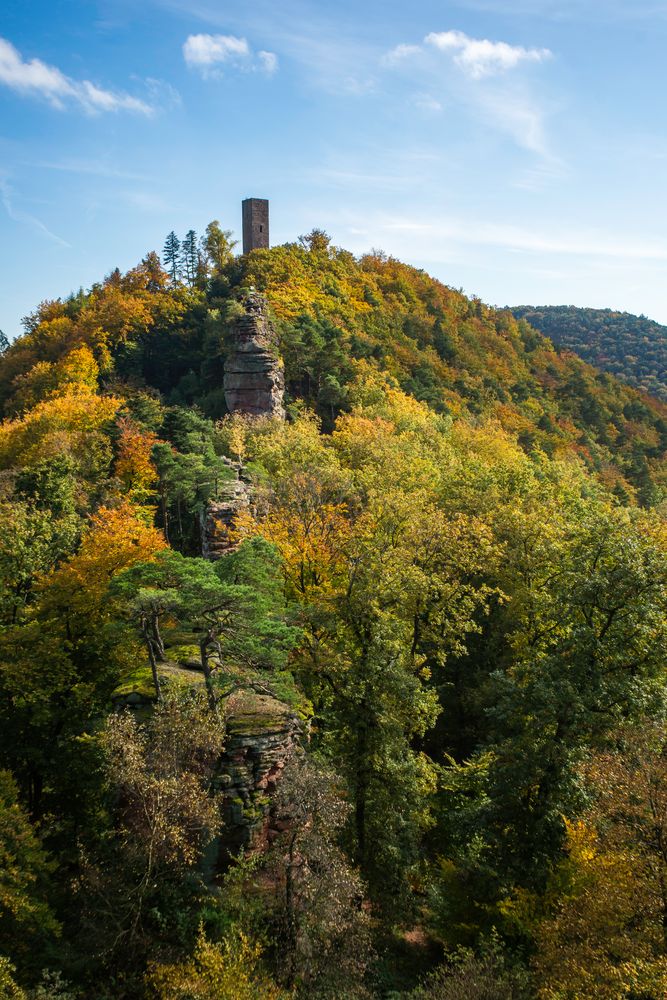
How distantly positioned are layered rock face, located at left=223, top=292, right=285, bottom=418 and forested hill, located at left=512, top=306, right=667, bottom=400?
77.3 metres

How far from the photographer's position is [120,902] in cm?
1523

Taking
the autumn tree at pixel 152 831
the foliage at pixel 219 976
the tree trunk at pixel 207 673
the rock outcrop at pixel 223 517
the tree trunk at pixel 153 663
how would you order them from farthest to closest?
the rock outcrop at pixel 223 517
the tree trunk at pixel 153 663
the tree trunk at pixel 207 673
the autumn tree at pixel 152 831
the foliage at pixel 219 976

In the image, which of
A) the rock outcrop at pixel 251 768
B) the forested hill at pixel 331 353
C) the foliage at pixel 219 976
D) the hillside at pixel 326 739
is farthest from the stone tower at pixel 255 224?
the foliage at pixel 219 976

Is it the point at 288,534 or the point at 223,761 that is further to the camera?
the point at 288,534

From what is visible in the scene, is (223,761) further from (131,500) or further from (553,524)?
(131,500)

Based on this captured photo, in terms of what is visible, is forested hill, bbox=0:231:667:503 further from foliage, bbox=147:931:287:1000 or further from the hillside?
foliage, bbox=147:931:287:1000

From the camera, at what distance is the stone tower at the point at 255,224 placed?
236 feet

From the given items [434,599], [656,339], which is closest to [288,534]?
[434,599]

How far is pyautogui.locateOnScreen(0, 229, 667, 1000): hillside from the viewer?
14258mm

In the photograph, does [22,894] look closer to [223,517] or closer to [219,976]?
[219,976]

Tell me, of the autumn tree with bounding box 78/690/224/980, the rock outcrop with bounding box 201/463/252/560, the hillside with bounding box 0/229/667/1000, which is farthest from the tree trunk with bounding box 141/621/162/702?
the rock outcrop with bounding box 201/463/252/560

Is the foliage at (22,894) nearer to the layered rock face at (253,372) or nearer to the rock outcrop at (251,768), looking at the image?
the rock outcrop at (251,768)

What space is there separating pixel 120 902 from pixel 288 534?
14445 mm

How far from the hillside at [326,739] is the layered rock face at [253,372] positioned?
14.2 metres
